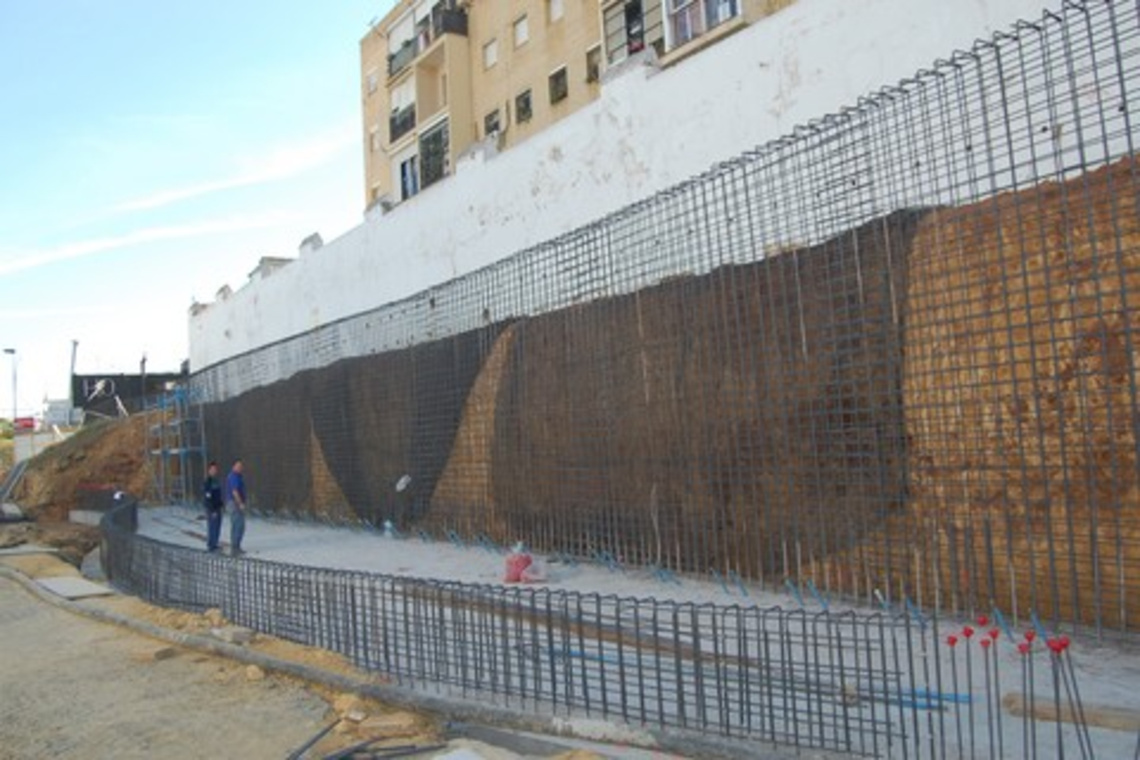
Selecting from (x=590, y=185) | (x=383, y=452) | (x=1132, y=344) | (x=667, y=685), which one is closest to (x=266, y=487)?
(x=383, y=452)

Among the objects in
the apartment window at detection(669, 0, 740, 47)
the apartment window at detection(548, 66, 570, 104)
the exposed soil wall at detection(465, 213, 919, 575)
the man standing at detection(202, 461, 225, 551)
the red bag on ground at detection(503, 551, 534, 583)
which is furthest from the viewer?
the apartment window at detection(548, 66, 570, 104)

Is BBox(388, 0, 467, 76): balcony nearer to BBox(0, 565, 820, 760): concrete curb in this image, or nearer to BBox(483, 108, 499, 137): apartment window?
BBox(483, 108, 499, 137): apartment window

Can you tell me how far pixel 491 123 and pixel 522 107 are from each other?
1.85 m

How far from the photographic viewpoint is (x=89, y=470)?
26844 millimetres

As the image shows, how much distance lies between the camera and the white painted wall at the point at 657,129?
32.0ft

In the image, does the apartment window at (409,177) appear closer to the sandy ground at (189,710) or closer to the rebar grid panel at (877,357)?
the rebar grid panel at (877,357)

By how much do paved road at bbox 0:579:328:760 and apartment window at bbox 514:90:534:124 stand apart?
74.7ft

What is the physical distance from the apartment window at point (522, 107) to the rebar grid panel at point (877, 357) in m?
17.1

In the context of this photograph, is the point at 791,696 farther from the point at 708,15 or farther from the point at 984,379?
the point at 708,15

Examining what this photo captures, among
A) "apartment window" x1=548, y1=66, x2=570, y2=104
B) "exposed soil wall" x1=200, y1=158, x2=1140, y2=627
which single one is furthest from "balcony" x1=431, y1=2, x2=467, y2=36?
"exposed soil wall" x1=200, y1=158, x2=1140, y2=627

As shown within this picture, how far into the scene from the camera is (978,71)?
6.34 m

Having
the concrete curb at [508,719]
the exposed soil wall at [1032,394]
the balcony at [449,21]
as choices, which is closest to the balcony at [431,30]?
the balcony at [449,21]

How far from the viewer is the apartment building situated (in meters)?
25.1

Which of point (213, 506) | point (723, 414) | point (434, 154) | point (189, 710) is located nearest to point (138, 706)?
point (189, 710)
